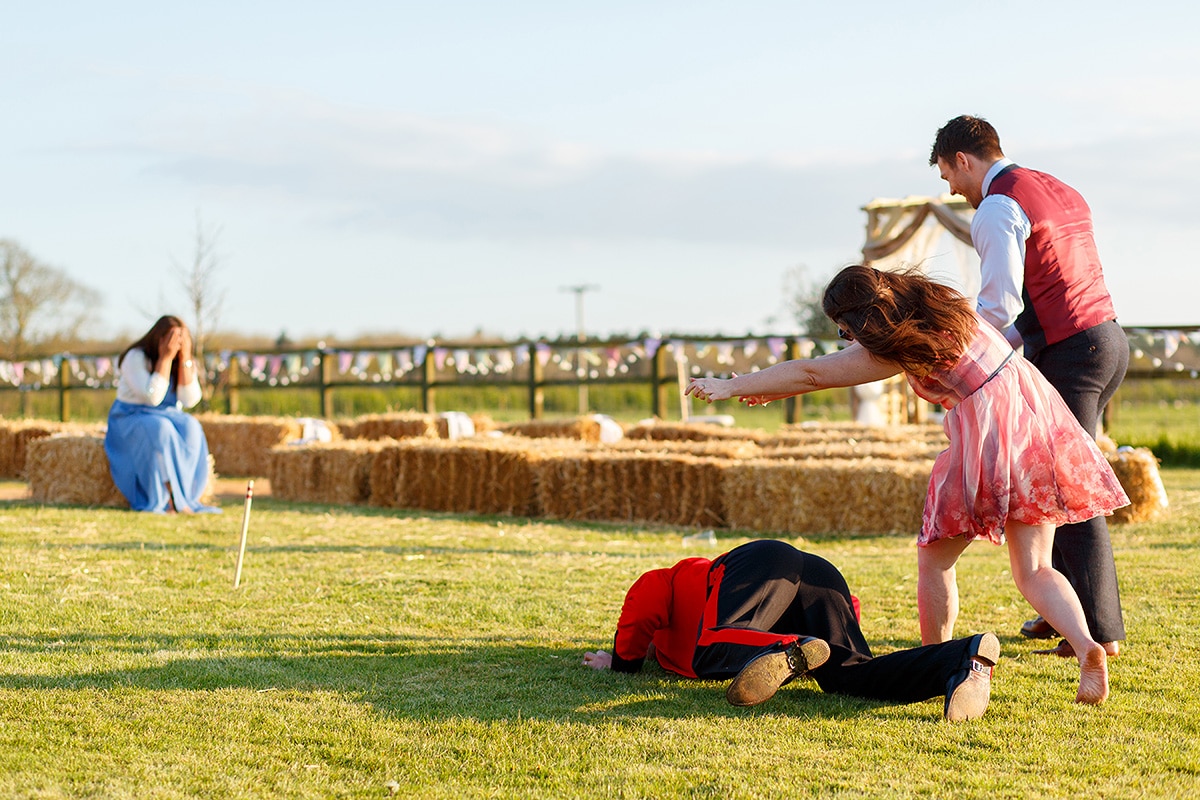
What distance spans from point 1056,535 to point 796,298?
111 feet

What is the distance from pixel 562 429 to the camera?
1388 cm

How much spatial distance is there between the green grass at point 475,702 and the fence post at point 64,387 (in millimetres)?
17520

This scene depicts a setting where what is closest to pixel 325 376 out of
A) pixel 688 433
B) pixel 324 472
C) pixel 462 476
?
pixel 688 433

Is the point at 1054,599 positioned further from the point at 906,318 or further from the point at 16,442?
the point at 16,442

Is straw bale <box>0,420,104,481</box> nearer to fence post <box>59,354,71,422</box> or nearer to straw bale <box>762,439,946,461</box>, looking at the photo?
fence post <box>59,354,71,422</box>

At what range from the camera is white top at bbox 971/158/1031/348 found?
12.2ft

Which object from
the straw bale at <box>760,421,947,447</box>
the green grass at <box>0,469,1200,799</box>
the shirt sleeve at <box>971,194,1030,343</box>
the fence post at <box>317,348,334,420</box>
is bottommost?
the green grass at <box>0,469,1200,799</box>

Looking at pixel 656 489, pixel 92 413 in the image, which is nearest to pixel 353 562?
pixel 656 489

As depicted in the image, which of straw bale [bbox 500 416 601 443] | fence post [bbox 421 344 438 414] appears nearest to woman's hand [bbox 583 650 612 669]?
straw bale [bbox 500 416 601 443]

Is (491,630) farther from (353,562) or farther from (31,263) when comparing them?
(31,263)

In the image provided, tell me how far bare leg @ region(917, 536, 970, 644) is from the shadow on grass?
1.43 feet

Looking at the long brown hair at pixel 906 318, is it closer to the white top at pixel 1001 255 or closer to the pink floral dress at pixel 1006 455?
the pink floral dress at pixel 1006 455

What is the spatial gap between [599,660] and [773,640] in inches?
30.6

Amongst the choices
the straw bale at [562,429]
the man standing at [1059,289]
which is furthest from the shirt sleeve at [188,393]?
the man standing at [1059,289]
